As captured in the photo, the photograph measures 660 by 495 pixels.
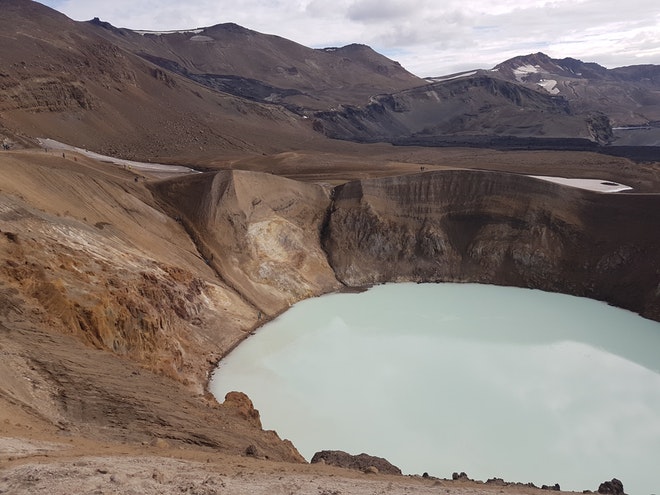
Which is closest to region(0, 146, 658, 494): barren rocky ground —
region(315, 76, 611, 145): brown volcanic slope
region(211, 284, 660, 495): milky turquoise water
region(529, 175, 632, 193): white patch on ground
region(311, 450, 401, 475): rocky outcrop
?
region(311, 450, 401, 475): rocky outcrop

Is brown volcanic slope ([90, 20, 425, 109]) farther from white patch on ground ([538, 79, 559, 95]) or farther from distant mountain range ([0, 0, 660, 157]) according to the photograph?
white patch on ground ([538, 79, 559, 95])

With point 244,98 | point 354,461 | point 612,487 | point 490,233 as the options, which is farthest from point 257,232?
point 244,98

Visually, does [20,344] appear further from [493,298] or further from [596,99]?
[596,99]

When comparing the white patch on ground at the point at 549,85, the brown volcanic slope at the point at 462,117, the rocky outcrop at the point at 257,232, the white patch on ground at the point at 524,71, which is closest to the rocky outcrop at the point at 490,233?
the rocky outcrop at the point at 257,232

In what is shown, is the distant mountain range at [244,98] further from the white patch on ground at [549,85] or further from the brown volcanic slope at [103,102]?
the white patch on ground at [549,85]

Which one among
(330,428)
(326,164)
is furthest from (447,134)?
(330,428)
